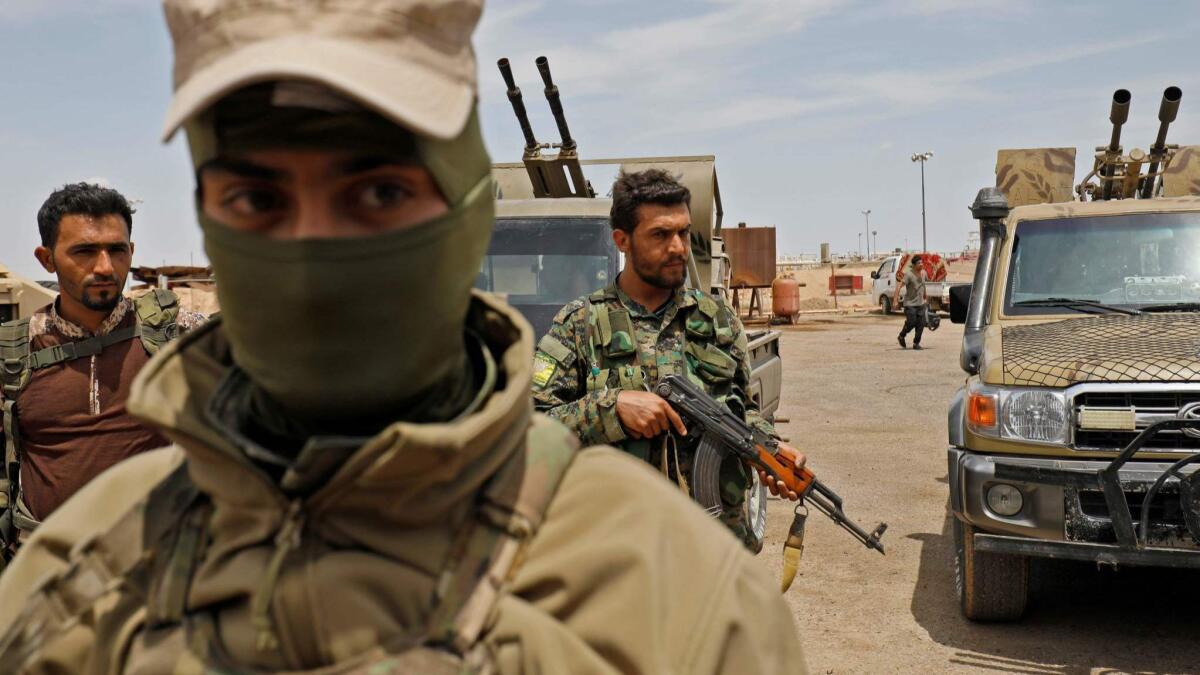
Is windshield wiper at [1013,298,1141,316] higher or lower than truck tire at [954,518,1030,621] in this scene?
higher

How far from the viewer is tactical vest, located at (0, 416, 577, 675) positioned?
115cm

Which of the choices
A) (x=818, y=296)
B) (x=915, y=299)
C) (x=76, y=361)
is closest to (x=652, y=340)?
(x=76, y=361)

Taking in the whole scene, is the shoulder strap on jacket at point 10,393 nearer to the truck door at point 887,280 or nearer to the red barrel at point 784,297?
the red barrel at point 784,297

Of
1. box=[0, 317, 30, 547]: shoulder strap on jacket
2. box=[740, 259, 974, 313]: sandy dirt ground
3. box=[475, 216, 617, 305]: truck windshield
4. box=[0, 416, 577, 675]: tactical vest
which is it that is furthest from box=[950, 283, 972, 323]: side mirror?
box=[740, 259, 974, 313]: sandy dirt ground

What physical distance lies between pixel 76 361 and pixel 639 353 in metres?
1.87

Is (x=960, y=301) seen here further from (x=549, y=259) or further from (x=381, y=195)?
(x=381, y=195)

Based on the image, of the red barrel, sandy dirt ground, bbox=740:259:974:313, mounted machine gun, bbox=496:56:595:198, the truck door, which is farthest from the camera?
sandy dirt ground, bbox=740:259:974:313

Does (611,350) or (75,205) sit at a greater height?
(75,205)

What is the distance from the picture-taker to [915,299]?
20641mm

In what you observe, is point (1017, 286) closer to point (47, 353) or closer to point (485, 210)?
point (47, 353)

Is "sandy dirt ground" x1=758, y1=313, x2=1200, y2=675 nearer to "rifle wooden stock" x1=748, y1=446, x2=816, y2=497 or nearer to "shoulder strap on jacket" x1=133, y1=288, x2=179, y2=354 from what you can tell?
"rifle wooden stock" x1=748, y1=446, x2=816, y2=497

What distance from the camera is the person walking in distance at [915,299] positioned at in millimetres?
20125

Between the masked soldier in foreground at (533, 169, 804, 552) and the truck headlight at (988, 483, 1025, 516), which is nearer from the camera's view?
the masked soldier in foreground at (533, 169, 804, 552)

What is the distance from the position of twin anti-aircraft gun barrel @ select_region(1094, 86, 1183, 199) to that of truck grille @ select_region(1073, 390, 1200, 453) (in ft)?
10.9
